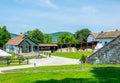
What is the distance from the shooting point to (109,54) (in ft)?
130

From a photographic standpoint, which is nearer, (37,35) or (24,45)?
(24,45)

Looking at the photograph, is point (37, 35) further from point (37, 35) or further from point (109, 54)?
point (109, 54)

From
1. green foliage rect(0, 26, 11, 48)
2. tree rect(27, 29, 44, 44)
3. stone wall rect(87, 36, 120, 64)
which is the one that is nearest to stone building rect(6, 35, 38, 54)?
green foliage rect(0, 26, 11, 48)

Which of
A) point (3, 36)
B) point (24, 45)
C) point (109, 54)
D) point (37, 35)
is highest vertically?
point (37, 35)

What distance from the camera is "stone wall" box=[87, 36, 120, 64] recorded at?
39.0 m

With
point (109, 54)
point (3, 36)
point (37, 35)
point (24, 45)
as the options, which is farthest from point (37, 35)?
point (109, 54)

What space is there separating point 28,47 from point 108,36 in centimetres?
2507

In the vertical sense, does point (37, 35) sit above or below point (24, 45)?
above

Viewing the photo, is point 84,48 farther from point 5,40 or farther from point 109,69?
point 109,69

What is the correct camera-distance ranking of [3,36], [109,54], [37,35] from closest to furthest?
[109,54], [3,36], [37,35]

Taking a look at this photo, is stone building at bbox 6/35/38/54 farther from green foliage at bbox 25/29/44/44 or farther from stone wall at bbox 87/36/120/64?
stone wall at bbox 87/36/120/64

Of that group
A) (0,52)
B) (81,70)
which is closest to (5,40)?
(0,52)

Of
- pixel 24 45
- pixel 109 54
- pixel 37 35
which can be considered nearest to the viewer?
pixel 109 54

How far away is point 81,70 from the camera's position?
3098 cm
